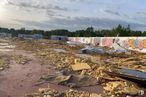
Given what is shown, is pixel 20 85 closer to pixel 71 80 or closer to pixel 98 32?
pixel 71 80

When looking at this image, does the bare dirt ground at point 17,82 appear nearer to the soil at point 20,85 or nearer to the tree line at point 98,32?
the soil at point 20,85

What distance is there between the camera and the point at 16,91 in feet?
49.0

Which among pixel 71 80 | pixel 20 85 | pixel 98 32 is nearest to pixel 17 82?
pixel 20 85

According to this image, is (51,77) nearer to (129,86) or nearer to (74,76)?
(74,76)

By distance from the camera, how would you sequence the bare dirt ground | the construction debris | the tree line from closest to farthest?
the bare dirt ground → the construction debris → the tree line

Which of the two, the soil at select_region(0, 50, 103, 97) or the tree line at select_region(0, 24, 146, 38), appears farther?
the tree line at select_region(0, 24, 146, 38)

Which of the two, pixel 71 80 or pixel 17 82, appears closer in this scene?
pixel 17 82

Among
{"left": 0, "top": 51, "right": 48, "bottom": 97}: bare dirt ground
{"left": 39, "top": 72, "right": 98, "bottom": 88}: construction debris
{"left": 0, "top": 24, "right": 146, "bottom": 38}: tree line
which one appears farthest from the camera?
{"left": 0, "top": 24, "right": 146, "bottom": 38}: tree line

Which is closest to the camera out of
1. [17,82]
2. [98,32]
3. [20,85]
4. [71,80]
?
[20,85]

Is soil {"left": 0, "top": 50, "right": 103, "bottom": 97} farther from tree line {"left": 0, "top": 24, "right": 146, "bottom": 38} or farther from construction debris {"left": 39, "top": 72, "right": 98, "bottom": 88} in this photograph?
tree line {"left": 0, "top": 24, "right": 146, "bottom": 38}

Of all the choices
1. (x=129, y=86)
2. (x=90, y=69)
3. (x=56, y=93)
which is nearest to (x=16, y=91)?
(x=56, y=93)

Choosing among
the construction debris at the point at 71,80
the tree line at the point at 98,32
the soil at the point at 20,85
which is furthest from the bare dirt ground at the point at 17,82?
the tree line at the point at 98,32

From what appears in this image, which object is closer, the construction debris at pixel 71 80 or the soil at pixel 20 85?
the soil at pixel 20 85

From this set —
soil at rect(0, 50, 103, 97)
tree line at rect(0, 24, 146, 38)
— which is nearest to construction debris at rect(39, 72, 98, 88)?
soil at rect(0, 50, 103, 97)
